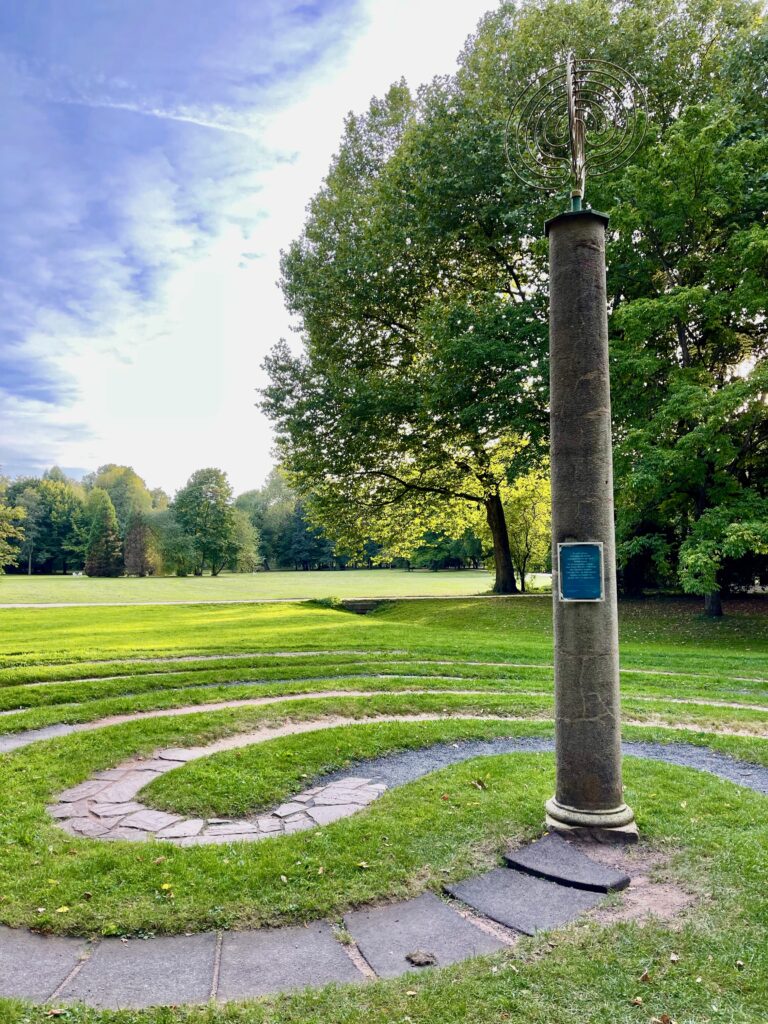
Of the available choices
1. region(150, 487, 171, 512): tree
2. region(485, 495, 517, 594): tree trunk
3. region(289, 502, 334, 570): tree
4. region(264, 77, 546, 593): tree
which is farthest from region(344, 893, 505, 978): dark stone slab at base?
region(150, 487, 171, 512): tree

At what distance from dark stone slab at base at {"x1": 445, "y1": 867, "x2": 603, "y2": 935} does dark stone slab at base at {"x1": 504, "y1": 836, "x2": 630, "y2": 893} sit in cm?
5

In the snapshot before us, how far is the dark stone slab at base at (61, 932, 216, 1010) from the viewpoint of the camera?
8.32 ft

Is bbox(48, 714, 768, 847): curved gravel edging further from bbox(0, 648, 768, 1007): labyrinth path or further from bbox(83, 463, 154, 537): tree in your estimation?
bbox(83, 463, 154, 537): tree

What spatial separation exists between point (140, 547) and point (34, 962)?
217ft

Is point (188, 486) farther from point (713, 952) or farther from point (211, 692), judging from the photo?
point (713, 952)

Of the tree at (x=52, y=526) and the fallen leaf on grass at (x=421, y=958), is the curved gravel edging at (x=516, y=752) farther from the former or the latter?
the tree at (x=52, y=526)

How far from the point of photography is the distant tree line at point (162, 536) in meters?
59.2

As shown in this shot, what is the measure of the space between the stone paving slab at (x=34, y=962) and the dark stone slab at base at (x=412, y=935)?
1274 millimetres

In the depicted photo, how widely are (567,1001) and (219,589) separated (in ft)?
135

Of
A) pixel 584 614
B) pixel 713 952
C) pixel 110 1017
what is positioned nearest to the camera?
pixel 110 1017

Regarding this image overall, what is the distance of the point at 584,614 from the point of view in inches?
168

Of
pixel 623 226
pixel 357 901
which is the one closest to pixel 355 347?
pixel 623 226

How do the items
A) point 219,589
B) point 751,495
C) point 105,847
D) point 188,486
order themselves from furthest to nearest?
point 188,486
point 219,589
point 751,495
point 105,847

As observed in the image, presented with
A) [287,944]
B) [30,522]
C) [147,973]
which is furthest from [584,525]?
[30,522]
